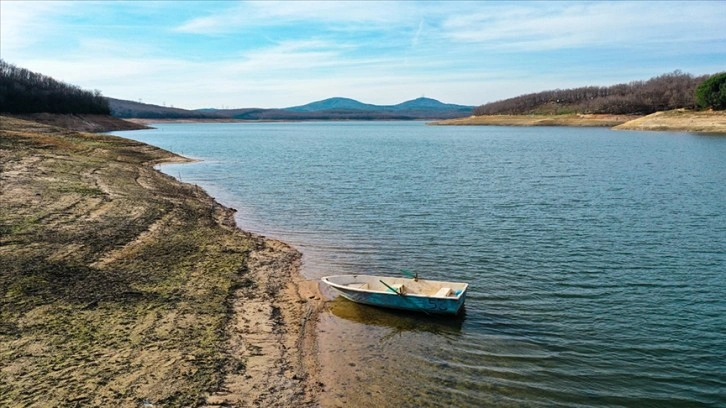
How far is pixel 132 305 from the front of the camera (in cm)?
1259

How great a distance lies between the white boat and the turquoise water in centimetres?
30

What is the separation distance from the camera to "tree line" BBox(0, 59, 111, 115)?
352ft

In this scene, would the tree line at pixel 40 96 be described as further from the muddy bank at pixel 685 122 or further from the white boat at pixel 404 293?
the muddy bank at pixel 685 122

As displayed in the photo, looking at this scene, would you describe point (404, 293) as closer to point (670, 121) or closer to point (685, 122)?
point (685, 122)

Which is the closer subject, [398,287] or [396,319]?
[396,319]

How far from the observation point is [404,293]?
564 inches

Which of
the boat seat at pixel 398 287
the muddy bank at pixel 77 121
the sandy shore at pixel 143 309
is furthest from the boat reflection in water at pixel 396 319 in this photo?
the muddy bank at pixel 77 121

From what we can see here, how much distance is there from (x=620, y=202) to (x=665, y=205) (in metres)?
2.17

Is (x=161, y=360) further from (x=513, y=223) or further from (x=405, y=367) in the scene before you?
(x=513, y=223)

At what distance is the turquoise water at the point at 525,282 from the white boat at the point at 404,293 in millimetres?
302

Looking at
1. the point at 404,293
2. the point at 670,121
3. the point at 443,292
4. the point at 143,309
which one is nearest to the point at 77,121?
the point at 143,309

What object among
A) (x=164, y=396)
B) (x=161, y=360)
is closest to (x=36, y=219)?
(x=161, y=360)

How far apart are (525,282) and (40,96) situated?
12425 cm

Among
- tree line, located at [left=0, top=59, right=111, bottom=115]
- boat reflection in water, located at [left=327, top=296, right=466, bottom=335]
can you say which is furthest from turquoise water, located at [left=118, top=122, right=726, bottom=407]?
tree line, located at [left=0, top=59, right=111, bottom=115]
